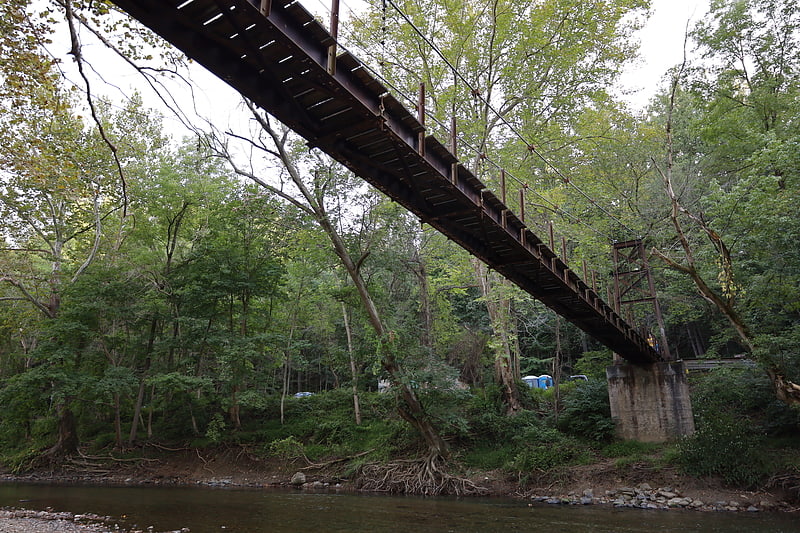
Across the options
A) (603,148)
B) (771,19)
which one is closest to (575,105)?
(603,148)

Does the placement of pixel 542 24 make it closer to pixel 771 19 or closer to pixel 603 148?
pixel 603 148

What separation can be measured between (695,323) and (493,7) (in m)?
18.8

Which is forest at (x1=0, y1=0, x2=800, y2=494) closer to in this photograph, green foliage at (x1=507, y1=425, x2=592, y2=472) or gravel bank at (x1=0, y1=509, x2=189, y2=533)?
green foliage at (x1=507, y1=425, x2=592, y2=472)

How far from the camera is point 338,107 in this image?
718 cm

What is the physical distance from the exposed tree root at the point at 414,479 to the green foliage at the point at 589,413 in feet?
14.4

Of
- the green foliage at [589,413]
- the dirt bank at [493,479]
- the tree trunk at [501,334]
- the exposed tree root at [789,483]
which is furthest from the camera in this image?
the tree trunk at [501,334]

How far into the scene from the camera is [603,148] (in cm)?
1902

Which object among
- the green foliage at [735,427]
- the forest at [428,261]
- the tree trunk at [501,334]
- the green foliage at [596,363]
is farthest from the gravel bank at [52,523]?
the green foliage at [596,363]

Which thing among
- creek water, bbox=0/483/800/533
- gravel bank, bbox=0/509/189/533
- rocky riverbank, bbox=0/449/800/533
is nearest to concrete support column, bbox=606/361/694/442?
rocky riverbank, bbox=0/449/800/533

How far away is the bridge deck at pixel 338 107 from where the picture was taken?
5.66 metres

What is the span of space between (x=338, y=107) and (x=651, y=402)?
1438cm

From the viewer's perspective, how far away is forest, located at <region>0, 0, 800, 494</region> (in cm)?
1494

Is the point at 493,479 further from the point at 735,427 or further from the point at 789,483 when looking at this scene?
the point at 789,483

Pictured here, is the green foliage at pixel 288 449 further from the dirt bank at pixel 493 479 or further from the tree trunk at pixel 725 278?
the tree trunk at pixel 725 278
